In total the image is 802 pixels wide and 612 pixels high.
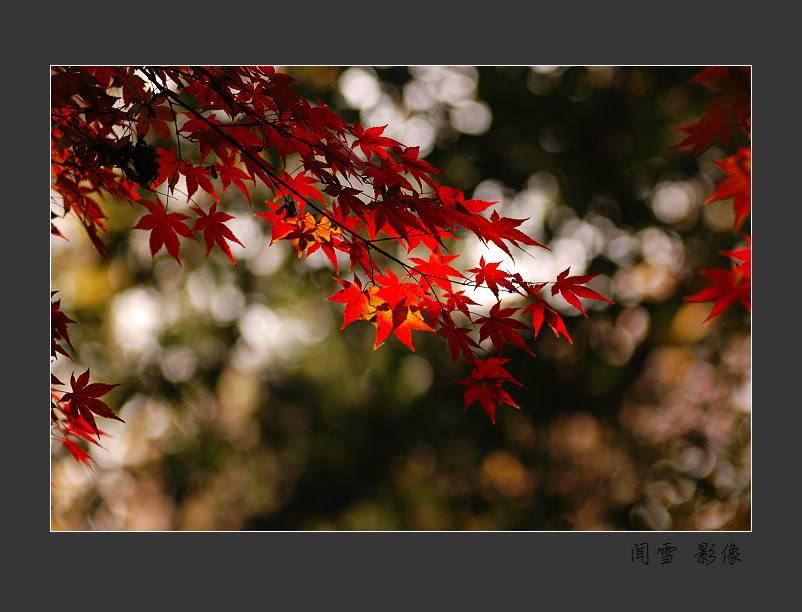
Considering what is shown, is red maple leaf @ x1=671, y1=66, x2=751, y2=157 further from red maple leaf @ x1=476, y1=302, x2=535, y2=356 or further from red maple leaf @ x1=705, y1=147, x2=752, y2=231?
red maple leaf @ x1=476, y1=302, x2=535, y2=356

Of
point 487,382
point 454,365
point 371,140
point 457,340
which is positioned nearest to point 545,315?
point 457,340

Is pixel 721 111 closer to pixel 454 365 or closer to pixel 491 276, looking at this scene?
pixel 491 276


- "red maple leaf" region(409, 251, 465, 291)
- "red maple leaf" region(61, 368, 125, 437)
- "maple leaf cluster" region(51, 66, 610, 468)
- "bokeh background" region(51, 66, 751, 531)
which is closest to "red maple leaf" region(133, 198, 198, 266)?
"maple leaf cluster" region(51, 66, 610, 468)

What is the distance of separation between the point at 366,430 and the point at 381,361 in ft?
1.61

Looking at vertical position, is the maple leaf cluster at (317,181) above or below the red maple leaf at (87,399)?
above

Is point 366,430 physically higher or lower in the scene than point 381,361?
lower

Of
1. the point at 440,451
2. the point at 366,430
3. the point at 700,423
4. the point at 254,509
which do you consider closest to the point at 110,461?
the point at 254,509

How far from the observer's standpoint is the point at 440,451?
12.5 ft

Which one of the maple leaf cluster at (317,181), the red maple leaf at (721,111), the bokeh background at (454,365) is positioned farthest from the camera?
the bokeh background at (454,365)

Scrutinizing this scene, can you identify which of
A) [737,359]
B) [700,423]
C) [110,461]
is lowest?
[110,461]

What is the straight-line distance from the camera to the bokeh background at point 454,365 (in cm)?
360

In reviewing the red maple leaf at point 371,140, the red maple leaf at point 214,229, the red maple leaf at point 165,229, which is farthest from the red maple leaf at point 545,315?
the red maple leaf at point 165,229

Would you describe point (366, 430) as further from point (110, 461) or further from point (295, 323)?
point (110, 461)

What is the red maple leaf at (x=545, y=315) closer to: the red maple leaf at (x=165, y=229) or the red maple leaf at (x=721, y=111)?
the red maple leaf at (x=721, y=111)
